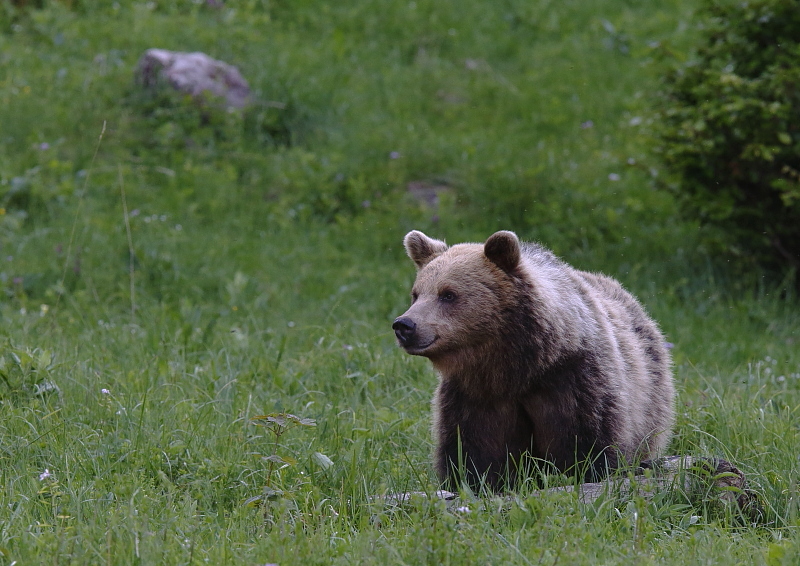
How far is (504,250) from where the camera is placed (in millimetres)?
4367

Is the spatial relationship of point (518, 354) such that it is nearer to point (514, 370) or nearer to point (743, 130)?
point (514, 370)

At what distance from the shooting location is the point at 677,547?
353 cm

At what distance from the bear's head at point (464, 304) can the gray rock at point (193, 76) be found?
670cm

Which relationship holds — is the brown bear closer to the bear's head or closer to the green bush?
the bear's head

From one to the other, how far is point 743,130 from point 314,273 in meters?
3.77

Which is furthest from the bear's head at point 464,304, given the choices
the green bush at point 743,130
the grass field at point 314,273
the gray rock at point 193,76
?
the gray rock at point 193,76

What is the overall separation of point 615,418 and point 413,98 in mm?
8067

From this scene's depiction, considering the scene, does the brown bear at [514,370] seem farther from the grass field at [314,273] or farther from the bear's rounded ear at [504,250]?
the grass field at [314,273]

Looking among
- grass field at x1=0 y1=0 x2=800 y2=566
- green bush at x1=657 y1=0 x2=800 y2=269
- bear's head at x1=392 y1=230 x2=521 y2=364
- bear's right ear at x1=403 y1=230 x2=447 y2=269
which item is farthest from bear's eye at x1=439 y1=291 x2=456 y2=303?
green bush at x1=657 y1=0 x2=800 y2=269

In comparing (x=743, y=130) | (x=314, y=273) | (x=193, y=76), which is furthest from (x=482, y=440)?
(x=193, y=76)

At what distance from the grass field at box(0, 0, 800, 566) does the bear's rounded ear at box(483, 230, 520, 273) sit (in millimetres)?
1038

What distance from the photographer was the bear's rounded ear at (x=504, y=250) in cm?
431

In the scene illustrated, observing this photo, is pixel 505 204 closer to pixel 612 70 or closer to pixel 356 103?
pixel 356 103

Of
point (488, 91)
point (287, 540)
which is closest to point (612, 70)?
point (488, 91)
